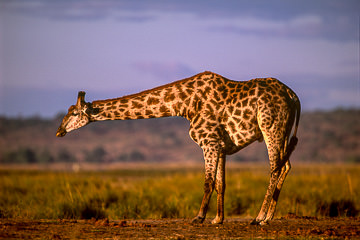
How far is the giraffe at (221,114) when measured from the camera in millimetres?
11914

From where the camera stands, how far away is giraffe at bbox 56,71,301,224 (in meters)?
11.9

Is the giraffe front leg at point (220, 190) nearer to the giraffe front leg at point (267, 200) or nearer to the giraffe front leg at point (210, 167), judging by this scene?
the giraffe front leg at point (210, 167)

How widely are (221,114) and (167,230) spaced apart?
9.36ft

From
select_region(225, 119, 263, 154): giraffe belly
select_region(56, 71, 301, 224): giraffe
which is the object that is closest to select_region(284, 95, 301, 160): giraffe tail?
select_region(56, 71, 301, 224): giraffe

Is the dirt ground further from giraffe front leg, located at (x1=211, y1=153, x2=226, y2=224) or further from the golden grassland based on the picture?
the golden grassland

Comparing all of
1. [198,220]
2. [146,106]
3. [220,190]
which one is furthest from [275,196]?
[146,106]

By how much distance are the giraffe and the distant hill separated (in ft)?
230

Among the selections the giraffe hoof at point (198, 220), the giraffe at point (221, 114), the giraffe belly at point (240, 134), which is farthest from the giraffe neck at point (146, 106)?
the giraffe hoof at point (198, 220)

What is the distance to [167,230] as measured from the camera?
11.1 meters

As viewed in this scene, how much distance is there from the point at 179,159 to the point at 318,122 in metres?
26.6

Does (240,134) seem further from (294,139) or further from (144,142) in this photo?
(144,142)

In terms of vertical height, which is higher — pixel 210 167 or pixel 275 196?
pixel 210 167

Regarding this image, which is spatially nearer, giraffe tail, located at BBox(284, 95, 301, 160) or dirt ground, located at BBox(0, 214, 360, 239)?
dirt ground, located at BBox(0, 214, 360, 239)

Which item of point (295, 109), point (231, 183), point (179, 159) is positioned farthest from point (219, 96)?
point (179, 159)
